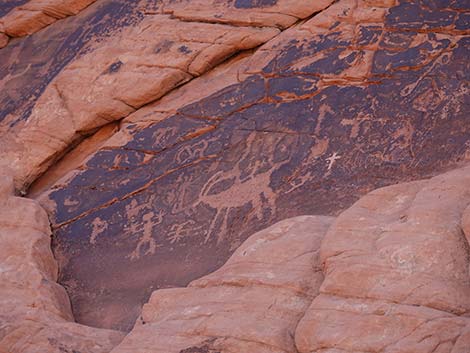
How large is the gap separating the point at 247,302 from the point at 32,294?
1.61 metres

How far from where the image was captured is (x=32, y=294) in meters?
5.52

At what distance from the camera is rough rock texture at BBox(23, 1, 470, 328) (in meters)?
5.70

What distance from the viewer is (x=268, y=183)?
5.92 metres

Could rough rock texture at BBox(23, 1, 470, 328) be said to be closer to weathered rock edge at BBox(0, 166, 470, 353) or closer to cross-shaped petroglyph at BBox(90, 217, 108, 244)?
cross-shaped petroglyph at BBox(90, 217, 108, 244)

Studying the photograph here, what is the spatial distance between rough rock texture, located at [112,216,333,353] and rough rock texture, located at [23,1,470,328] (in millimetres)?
555

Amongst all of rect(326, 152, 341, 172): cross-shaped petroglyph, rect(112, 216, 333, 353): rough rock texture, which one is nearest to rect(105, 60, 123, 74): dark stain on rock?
rect(326, 152, 341, 172): cross-shaped petroglyph

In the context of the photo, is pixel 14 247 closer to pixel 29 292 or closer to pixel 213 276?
pixel 29 292

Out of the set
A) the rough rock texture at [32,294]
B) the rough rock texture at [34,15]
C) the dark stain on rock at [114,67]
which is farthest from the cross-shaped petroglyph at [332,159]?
the rough rock texture at [34,15]

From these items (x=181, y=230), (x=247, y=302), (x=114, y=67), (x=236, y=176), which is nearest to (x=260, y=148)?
(x=236, y=176)

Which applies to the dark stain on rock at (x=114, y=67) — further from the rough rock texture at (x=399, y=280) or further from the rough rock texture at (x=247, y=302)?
the rough rock texture at (x=399, y=280)

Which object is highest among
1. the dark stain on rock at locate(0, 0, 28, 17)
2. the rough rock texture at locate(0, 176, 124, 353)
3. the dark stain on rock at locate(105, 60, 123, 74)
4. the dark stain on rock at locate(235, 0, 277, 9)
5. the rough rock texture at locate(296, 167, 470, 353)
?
the dark stain on rock at locate(0, 0, 28, 17)

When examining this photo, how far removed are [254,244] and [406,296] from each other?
1188 millimetres

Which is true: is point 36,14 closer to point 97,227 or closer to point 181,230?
point 97,227

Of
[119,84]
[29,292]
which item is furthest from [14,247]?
[119,84]
